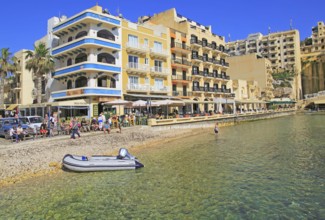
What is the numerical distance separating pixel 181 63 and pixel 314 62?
78.8 meters

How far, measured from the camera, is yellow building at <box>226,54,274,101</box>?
84.4 m

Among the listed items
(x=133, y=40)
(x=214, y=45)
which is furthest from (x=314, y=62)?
(x=133, y=40)

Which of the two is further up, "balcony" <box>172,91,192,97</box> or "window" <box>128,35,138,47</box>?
"window" <box>128,35,138,47</box>

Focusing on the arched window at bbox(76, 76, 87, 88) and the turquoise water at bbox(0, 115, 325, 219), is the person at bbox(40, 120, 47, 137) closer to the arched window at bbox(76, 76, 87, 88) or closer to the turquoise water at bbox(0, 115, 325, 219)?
the turquoise water at bbox(0, 115, 325, 219)

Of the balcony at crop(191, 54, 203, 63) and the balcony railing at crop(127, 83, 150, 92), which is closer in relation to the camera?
the balcony railing at crop(127, 83, 150, 92)

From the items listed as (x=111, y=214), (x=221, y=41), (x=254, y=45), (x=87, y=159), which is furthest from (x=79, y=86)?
(x=254, y=45)

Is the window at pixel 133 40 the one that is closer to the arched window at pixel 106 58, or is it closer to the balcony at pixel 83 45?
the balcony at pixel 83 45

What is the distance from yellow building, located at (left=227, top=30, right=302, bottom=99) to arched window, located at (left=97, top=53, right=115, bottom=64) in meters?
80.1

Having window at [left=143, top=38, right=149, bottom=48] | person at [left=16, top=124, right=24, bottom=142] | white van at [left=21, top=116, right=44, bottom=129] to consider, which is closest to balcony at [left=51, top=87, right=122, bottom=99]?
white van at [left=21, top=116, right=44, bottom=129]

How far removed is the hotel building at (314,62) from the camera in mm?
100381

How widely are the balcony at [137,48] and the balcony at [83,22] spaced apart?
10.4 feet

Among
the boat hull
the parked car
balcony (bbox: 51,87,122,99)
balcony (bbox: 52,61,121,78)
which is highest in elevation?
balcony (bbox: 52,61,121,78)

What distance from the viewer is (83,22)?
33.3 metres

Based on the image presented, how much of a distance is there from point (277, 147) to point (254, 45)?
10488 cm
